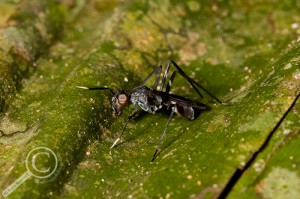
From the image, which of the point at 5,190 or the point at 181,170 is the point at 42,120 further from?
the point at 181,170

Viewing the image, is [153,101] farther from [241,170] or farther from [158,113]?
[241,170]

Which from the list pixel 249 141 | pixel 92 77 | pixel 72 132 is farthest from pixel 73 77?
pixel 249 141

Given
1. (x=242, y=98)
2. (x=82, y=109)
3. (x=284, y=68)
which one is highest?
(x=284, y=68)

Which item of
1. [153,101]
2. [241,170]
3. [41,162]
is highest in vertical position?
[241,170]

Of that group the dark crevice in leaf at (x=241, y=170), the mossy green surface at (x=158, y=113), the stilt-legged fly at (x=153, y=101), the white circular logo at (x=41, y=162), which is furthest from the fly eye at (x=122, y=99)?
the dark crevice in leaf at (x=241, y=170)

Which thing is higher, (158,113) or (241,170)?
(241,170)

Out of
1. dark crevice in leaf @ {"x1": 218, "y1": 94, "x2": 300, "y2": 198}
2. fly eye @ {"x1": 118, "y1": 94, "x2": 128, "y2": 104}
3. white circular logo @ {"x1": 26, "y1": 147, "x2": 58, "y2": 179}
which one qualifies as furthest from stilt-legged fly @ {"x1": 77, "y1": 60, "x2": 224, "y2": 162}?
dark crevice in leaf @ {"x1": 218, "y1": 94, "x2": 300, "y2": 198}

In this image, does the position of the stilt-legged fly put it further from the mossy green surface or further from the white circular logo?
the white circular logo

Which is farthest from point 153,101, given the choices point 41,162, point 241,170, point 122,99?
point 241,170
